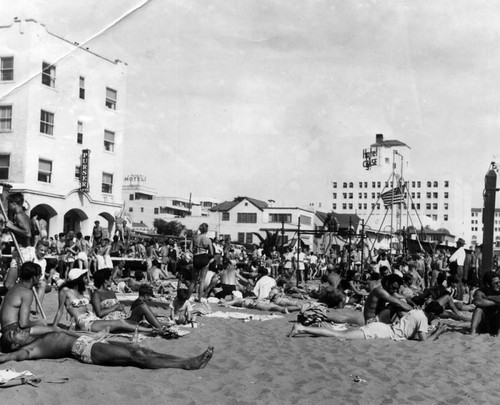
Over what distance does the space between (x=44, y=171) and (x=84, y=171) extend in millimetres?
1953

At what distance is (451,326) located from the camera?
37.2ft

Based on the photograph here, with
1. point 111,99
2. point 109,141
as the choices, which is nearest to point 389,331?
point 109,141

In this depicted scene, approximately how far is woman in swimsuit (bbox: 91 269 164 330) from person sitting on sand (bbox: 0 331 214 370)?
219cm

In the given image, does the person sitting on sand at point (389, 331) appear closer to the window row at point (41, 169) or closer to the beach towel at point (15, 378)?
the beach towel at point (15, 378)

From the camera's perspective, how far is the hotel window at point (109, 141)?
30.6 metres

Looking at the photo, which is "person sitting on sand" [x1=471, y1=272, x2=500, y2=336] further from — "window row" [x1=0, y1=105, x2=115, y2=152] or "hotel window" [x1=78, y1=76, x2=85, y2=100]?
"hotel window" [x1=78, y1=76, x2=85, y2=100]

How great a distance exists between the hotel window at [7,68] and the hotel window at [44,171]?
11.6ft

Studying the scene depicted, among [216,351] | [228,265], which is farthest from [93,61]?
[216,351]

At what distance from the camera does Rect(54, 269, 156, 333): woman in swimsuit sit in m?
8.72

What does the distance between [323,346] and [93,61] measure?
25.9 m

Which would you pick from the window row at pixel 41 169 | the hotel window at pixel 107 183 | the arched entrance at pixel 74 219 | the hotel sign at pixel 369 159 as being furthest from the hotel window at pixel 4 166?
the hotel sign at pixel 369 159

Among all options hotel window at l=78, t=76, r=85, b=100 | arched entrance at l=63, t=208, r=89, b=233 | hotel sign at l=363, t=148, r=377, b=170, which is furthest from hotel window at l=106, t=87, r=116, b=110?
hotel sign at l=363, t=148, r=377, b=170

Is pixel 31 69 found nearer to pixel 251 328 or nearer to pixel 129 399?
pixel 251 328

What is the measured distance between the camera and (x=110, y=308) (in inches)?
382
